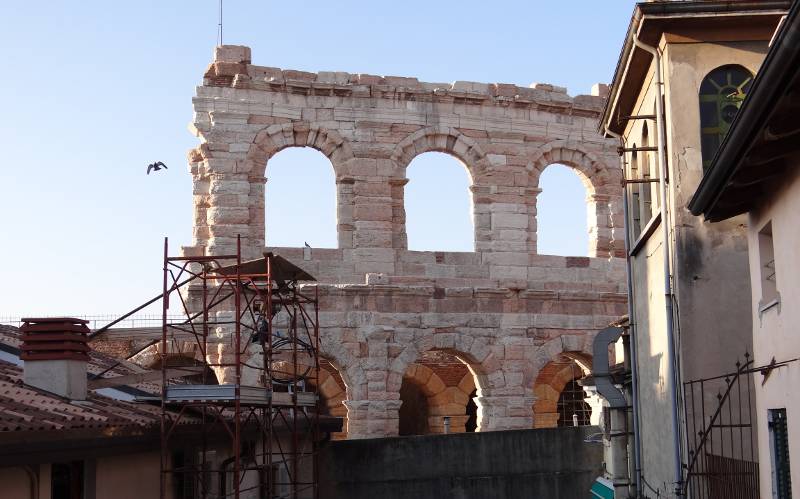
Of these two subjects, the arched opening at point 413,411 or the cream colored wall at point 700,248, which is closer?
the cream colored wall at point 700,248

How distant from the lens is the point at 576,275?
2477cm

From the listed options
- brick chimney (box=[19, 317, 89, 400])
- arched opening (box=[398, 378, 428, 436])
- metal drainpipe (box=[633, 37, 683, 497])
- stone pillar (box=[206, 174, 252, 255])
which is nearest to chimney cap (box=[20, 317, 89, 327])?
brick chimney (box=[19, 317, 89, 400])

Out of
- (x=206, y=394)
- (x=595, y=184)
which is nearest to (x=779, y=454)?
(x=206, y=394)

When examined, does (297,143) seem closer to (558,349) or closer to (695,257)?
(558,349)

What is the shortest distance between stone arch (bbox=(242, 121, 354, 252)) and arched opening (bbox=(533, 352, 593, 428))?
7577 mm

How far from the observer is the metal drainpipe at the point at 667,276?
11.7 m

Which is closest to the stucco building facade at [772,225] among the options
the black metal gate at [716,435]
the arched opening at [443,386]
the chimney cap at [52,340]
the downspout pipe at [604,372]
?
the black metal gate at [716,435]

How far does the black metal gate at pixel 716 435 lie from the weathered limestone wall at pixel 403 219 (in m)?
12.1

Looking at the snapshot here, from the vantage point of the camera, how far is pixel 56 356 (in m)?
11.8

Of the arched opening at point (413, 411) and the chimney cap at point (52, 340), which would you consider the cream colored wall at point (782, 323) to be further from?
the arched opening at point (413, 411)

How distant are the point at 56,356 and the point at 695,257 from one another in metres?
6.48

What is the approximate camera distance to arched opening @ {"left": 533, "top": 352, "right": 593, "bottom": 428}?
2858cm

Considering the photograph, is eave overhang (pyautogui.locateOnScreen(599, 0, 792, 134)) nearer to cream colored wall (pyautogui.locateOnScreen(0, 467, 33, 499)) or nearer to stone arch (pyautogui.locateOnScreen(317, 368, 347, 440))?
cream colored wall (pyautogui.locateOnScreen(0, 467, 33, 499))

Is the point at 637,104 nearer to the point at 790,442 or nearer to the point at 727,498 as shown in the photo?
the point at 727,498
